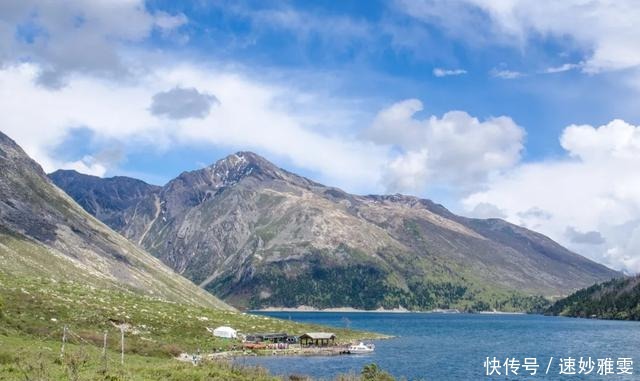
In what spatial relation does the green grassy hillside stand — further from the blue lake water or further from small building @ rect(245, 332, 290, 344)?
the blue lake water

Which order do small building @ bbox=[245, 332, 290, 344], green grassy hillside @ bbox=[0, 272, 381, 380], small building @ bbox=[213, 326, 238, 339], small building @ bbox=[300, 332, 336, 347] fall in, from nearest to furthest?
green grassy hillside @ bbox=[0, 272, 381, 380], small building @ bbox=[213, 326, 238, 339], small building @ bbox=[245, 332, 290, 344], small building @ bbox=[300, 332, 336, 347]

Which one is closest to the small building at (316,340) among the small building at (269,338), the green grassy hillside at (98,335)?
the small building at (269,338)

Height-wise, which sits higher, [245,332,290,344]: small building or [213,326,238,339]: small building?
[213,326,238,339]: small building

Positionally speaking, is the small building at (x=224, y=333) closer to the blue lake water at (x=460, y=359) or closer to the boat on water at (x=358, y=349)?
the blue lake water at (x=460, y=359)

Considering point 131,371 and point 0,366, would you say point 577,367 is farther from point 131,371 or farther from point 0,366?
point 0,366

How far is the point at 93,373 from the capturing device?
4831 cm

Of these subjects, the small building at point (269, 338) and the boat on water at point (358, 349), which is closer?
the small building at point (269, 338)

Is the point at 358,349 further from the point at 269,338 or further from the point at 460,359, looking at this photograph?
the point at 460,359

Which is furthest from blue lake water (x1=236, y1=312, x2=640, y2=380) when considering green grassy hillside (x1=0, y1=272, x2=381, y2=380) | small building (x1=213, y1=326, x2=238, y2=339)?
green grassy hillside (x1=0, y1=272, x2=381, y2=380)

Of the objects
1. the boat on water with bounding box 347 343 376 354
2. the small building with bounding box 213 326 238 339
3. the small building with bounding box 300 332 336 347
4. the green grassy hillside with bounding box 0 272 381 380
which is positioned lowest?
the boat on water with bounding box 347 343 376 354

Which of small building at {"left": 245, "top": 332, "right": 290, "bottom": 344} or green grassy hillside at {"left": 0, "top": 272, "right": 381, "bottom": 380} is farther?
small building at {"left": 245, "top": 332, "right": 290, "bottom": 344}

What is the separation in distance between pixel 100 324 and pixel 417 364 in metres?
61.5

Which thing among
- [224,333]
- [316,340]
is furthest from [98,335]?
[316,340]

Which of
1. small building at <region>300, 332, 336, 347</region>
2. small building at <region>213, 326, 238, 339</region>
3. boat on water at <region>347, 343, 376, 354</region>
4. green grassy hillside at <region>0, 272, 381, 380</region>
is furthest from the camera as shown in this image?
small building at <region>300, 332, 336, 347</region>
